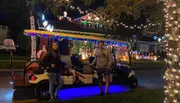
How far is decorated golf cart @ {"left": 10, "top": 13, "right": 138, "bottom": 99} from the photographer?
29.7 feet

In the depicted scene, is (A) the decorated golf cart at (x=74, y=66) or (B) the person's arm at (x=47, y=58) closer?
(B) the person's arm at (x=47, y=58)

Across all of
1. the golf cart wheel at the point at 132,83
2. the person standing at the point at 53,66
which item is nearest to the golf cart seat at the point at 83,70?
the person standing at the point at 53,66

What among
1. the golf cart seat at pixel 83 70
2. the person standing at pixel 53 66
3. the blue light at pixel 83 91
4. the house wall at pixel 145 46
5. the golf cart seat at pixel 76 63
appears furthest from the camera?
the house wall at pixel 145 46

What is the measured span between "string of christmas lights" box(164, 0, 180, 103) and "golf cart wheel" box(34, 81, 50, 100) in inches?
200

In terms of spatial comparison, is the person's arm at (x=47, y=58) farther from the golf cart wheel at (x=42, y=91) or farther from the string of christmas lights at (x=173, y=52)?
the string of christmas lights at (x=173, y=52)

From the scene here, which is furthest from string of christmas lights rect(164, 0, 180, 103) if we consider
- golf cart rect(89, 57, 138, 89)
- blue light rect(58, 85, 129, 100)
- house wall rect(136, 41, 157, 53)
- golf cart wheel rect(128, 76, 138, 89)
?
house wall rect(136, 41, 157, 53)

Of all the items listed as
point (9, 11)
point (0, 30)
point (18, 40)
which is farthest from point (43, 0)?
point (0, 30)

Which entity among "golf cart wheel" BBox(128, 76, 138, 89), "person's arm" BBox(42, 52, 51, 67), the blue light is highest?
"person's arm" BBox(42, 52, 51, 67)

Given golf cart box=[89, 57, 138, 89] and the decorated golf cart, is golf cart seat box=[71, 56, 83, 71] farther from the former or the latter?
golf cart box=[89, 57, 138, 89]

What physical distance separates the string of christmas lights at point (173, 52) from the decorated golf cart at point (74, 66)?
16.9 feet

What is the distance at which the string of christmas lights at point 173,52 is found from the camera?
4.57m

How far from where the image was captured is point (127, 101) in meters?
7.40

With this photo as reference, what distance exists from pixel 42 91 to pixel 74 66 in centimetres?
166

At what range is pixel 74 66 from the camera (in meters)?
10.3
